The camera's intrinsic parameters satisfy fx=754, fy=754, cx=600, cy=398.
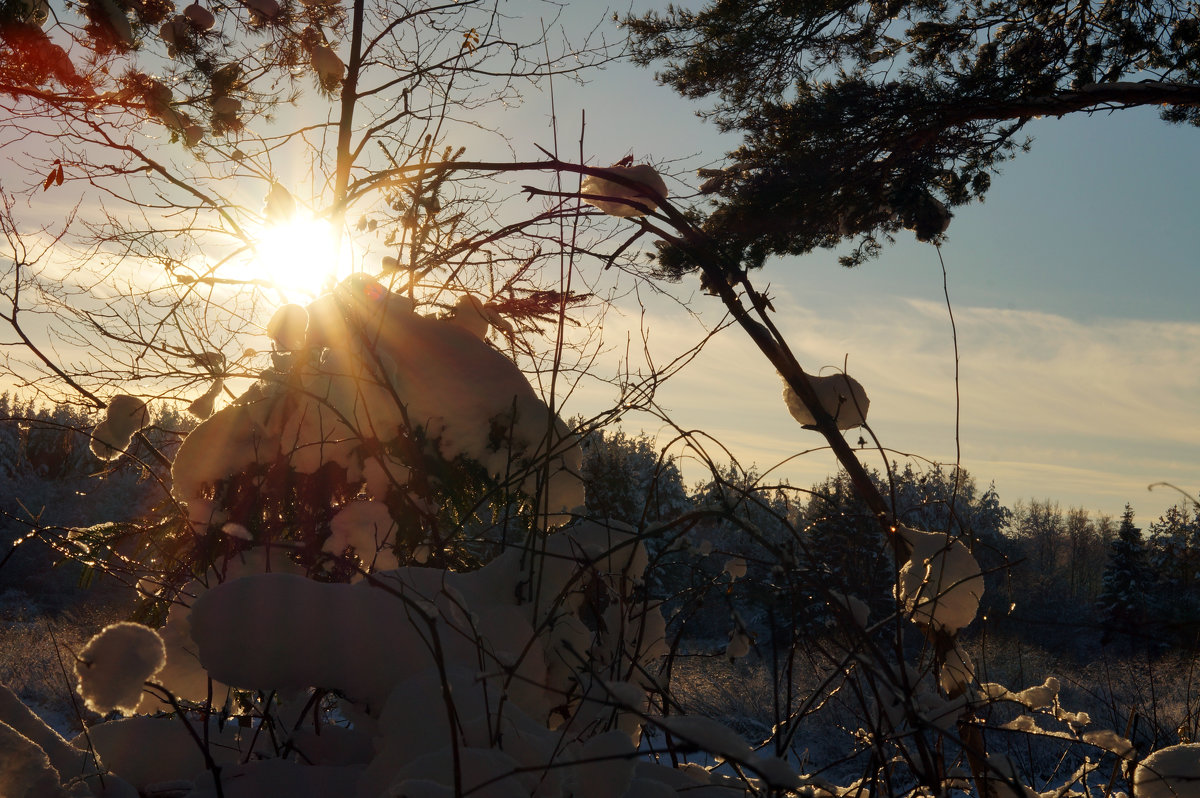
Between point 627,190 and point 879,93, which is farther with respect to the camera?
point 879,93

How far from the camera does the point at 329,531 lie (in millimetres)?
1835

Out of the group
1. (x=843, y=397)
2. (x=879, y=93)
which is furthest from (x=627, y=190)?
(x=879, y=93)

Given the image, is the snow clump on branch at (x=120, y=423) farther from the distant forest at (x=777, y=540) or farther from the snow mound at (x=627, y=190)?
the snow mound at (x=627, y=190)

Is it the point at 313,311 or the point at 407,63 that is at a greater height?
the point at 407,63

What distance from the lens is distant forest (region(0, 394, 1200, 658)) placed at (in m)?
1.11

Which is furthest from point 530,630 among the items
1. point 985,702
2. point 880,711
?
point 985,702

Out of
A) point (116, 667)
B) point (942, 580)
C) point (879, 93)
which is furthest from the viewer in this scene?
point (879, 93)

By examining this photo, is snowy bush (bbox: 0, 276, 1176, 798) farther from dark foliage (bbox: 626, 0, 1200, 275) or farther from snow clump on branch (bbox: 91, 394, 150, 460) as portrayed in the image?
dark foliage (bbox: 626, 0, 1200, 275)

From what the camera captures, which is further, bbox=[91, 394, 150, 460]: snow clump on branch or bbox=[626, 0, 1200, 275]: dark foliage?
bbox=[626, 0, 1200, 275]: dark foliage

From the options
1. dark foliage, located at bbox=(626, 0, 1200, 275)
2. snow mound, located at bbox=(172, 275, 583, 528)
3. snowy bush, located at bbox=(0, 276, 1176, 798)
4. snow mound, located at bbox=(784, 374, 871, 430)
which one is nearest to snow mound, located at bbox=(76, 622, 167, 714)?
snowy bush, located at bbox=(0, 276, 1176, 798)

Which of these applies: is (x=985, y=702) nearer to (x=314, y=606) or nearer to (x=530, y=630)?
(x=530, y=630)

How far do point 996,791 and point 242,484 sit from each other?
1.72m

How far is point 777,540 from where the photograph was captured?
1152 millimetres

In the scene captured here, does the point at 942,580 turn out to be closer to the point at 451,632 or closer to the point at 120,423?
the point at 451,632
